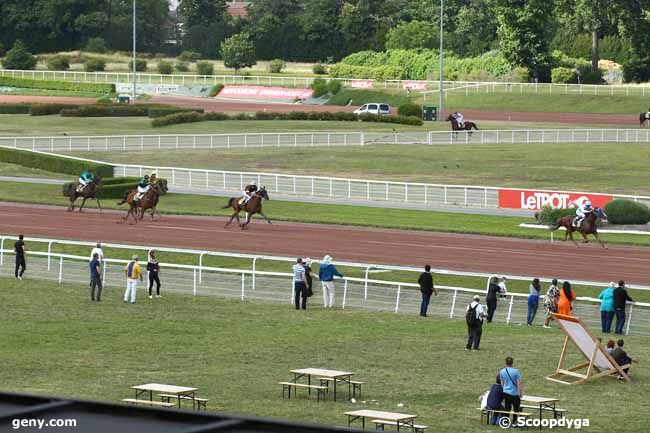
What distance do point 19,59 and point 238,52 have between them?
53.5 ft

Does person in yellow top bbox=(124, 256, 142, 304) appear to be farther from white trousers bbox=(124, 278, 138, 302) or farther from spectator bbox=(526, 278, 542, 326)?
spectator bbox=(526, 278, 542, 326)

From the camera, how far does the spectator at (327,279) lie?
2528cm

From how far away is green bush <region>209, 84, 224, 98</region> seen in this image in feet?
300

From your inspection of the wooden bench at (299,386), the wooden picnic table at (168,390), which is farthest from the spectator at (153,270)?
the wooden picnic table at (168,390)

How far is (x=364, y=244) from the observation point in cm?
3441

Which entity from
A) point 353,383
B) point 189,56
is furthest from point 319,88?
point 353,383

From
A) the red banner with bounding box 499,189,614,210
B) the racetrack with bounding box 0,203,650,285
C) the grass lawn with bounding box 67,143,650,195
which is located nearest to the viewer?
the racetrack with bounding box 0,203,650,285

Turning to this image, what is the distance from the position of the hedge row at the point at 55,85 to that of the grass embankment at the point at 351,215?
1794 inches

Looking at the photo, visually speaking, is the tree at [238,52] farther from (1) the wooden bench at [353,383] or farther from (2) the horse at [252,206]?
(1) the wooden bench at [353,383]

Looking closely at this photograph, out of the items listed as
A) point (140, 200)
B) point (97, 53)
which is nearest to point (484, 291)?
point (140, 200)

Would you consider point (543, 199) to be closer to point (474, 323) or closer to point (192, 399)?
point (474, 323)

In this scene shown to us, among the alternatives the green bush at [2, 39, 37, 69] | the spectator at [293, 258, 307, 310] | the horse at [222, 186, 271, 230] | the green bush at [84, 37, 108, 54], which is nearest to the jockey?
the horse at [222, 186, 271, 230]

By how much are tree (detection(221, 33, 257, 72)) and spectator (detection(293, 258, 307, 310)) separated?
77.8m

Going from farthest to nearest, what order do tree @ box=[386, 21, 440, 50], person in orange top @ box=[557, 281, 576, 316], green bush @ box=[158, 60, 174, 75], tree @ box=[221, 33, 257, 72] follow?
tree @ box=[221, 33, 257, 72] < tree @ box=[386, 21, 440, 50] < green bush @ box=[158, 60, 174, 75] < person in orange top @ box=[557, 281, 576, 316]
